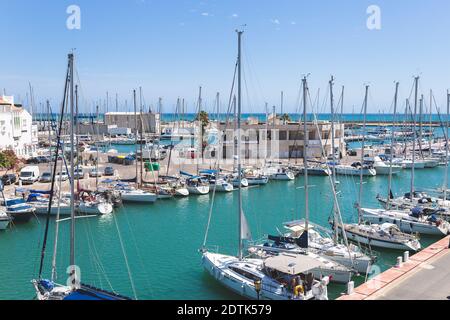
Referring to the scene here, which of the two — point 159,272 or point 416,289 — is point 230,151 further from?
point 416,289

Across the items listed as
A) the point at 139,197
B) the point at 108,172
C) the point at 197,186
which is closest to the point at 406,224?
the point at 197,186

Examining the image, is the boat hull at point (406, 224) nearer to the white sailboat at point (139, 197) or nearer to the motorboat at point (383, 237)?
the motorboat at point (383, 237)

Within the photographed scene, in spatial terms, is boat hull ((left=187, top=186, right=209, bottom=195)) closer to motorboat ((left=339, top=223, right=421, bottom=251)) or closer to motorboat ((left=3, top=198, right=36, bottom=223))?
motorboat ((left=3, top=198, right=36, bottom=223))

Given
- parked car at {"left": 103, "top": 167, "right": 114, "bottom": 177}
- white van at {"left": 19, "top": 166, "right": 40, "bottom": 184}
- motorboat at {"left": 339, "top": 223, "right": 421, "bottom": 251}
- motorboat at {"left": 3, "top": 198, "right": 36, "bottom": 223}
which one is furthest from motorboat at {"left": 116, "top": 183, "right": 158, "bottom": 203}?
motorboat at {"left": 339, "top": 223, "right": 421, "bottom": 251}

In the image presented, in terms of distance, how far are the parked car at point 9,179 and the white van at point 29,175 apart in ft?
2.52

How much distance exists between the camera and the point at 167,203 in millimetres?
45688

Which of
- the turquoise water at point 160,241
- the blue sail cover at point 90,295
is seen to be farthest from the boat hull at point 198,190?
the blue sail cover at point 90,295

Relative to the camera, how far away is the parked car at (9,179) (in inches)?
1950

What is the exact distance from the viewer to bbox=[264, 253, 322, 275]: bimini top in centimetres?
2066

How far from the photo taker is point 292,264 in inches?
830

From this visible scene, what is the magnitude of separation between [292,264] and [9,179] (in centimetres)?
3919

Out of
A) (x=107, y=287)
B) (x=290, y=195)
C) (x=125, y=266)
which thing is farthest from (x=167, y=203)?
(x=107, y=287)

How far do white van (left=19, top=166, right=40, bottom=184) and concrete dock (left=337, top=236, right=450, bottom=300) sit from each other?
39.9m

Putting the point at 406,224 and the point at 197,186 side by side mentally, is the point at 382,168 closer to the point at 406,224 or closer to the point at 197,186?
the point at 197,186
